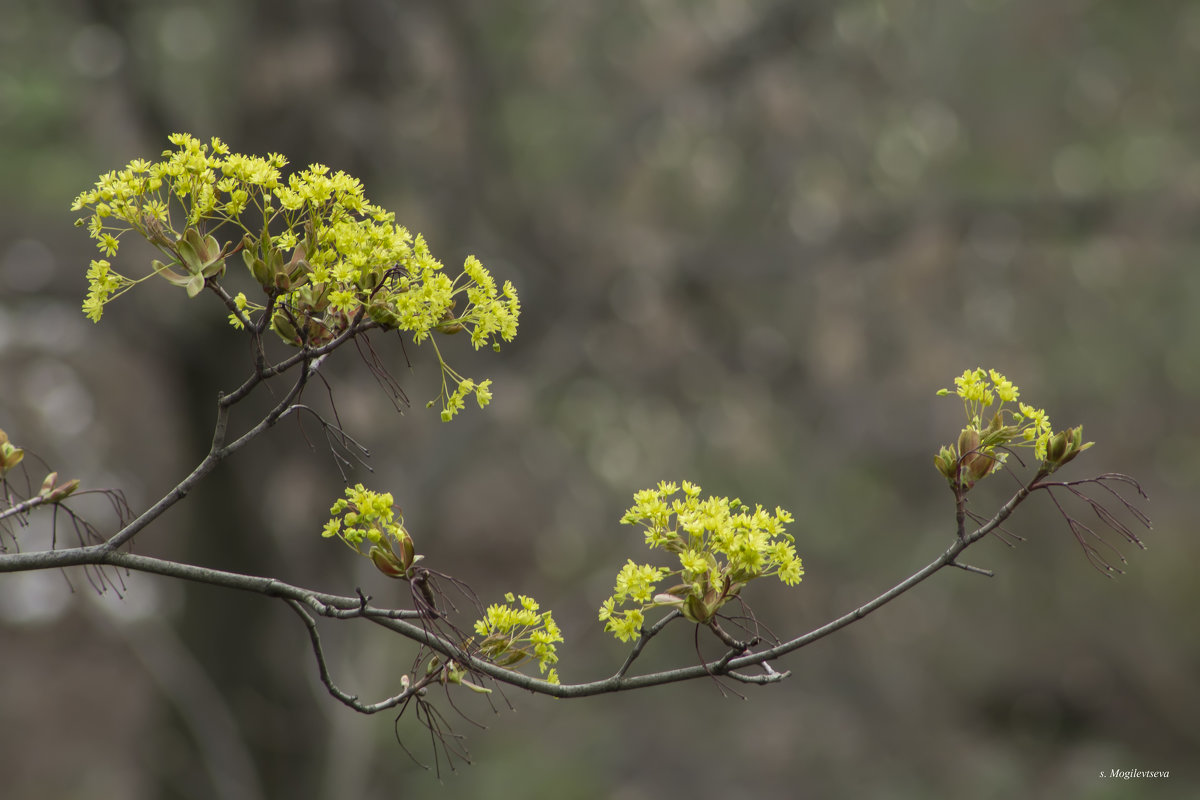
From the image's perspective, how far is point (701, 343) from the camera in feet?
27.1

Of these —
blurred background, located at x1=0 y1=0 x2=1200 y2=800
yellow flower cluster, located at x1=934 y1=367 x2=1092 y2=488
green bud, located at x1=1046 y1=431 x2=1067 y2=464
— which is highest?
blurred background, located at x1=0 y1=0 x2=1200 y2=800

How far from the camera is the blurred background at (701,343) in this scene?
736 centimetres

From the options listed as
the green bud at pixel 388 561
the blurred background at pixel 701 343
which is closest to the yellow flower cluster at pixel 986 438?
the green bud at pixel 388 561

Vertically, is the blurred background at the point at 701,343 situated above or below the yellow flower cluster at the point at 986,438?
above

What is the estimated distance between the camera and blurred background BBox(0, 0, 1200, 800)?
7359 millimetres

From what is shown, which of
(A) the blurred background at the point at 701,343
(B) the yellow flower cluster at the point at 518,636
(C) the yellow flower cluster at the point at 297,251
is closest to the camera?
(C) the yellow flower cluster at the point at 297,251

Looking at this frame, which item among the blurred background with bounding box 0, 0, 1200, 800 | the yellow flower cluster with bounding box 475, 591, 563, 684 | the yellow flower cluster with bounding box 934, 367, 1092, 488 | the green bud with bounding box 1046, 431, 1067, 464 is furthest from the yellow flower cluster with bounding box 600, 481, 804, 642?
the blurred background with bounding box 0, 0, 1200, 800

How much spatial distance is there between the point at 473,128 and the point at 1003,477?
448cm

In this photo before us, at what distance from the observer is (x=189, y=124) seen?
7.14 metres

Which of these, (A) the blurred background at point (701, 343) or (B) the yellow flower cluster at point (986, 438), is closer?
(B) the yellow flower cluster at point (986, 438)

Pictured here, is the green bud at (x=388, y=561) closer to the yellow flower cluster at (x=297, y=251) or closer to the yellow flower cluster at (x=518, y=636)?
the yellow flower cluster at (x=518, y=636)

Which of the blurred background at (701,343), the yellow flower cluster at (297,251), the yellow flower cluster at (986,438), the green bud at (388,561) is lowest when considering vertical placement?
the green bud at (388,561)

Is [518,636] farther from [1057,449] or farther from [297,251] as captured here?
[1057,449]

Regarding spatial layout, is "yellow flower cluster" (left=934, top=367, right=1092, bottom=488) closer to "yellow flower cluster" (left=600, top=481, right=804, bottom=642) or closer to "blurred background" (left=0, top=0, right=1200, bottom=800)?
"yellow flower cluster" (left=600, top=481, right=804, bottom=642)
